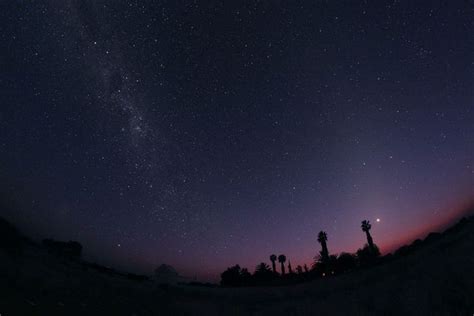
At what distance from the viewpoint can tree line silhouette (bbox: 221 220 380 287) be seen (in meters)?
55.4

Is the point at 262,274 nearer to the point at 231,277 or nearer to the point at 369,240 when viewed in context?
the point at 231,277

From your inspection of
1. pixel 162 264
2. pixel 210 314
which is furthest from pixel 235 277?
pixel 210 314

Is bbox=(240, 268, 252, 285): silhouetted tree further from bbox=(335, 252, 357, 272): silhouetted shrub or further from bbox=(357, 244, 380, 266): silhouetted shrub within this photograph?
bbox=(357, 244, 380, 266): silhouetted shrub

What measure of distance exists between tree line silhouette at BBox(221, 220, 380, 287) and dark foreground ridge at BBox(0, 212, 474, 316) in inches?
338

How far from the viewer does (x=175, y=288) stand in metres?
48.9

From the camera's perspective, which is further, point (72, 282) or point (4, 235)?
point (4, 235)

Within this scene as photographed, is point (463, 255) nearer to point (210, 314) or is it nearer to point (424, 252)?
point (424, 252)

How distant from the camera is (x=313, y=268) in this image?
195 feet

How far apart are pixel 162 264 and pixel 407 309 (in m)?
34.8

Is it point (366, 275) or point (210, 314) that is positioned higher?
point (366, 275)

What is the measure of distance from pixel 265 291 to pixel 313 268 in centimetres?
1551

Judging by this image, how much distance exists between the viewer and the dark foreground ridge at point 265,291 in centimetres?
2738

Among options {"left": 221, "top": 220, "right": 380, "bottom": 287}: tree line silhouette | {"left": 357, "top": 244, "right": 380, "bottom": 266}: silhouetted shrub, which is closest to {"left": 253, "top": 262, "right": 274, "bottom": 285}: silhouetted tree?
{"left": 221, "top": 220, "right": 380, "bottom": 287}: tree line silhouette

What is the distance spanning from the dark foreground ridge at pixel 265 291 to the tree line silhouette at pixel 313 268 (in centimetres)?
858
